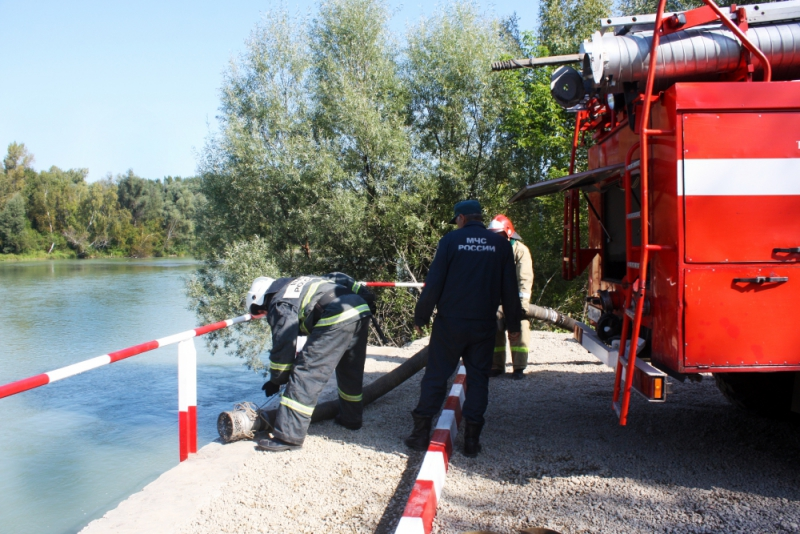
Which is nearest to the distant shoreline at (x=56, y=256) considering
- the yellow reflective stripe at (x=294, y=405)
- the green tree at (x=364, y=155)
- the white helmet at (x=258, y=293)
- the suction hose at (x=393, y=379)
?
the green tree at (x=364, y=155)

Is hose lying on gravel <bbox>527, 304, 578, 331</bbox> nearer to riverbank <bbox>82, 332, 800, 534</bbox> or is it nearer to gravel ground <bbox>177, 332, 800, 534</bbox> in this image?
gravel ground <bbox>177, 332, 800, 534</bbox>

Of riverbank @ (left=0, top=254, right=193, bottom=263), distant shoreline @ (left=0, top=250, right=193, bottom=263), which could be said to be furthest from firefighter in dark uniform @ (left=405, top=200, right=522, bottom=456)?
distant shoreline @ (left=0, top=250, right=193, bottom=263)

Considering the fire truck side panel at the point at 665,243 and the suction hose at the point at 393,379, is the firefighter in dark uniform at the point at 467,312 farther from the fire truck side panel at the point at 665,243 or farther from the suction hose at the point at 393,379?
the fire truck side panel at the point at 665,243

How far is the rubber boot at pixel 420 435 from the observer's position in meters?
4.51

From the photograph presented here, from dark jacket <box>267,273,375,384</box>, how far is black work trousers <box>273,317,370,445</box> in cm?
8

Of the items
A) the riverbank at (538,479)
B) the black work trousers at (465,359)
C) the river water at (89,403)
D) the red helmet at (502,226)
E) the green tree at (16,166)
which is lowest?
the river water at (89,403)

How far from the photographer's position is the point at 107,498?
6.80 metres

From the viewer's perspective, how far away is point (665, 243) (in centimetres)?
348

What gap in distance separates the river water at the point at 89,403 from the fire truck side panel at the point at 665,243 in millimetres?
5436

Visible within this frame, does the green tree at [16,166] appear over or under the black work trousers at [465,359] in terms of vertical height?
over

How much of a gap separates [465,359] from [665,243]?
1.69 metres

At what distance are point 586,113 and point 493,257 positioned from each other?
205 cm

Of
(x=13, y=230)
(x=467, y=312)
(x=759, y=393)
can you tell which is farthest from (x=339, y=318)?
(x=13, y=230)

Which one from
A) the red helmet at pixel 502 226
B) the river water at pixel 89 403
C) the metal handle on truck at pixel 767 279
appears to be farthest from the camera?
the river water at pixel 89 403
